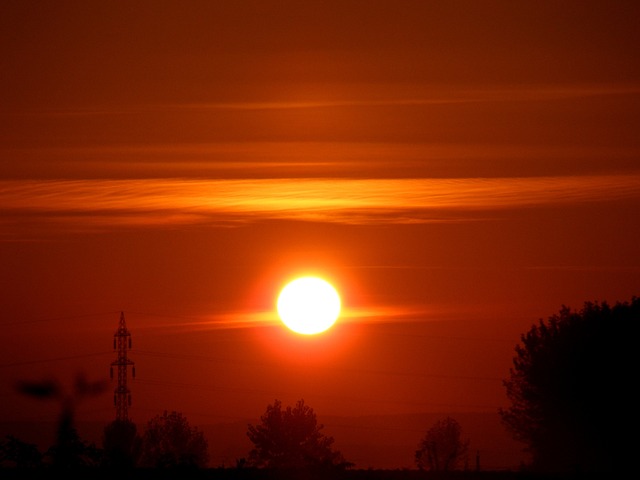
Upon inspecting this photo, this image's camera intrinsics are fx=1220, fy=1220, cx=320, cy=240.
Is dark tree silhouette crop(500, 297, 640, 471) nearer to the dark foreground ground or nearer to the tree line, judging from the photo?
the tree line

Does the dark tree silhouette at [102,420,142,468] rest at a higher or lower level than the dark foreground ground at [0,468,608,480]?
higher

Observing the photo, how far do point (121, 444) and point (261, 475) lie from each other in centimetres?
3243

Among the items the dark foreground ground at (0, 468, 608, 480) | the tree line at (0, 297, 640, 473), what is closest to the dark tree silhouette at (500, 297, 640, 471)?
the tree line at (0, 297, 640, 473)

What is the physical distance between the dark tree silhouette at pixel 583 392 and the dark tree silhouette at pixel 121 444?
25198 mm

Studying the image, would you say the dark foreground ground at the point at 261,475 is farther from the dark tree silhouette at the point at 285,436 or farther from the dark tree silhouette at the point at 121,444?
the dark tree silhouette at the point at 285,436

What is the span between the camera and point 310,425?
10988 centimetres

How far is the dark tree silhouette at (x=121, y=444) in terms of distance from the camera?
3766 cm

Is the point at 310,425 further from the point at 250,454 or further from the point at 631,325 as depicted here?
the point at 631,325

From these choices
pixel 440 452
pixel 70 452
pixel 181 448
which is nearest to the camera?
A: pixel 70 452

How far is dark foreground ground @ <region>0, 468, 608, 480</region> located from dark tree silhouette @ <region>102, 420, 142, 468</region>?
0.59 meters

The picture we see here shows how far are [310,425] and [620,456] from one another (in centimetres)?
4561

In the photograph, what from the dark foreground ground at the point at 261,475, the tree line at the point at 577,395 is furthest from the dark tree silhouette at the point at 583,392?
the dark foreground ground at the point at 261,475

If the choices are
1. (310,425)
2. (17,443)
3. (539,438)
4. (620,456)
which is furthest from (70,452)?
(310,425)

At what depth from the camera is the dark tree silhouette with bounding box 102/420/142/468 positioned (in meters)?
37.7
